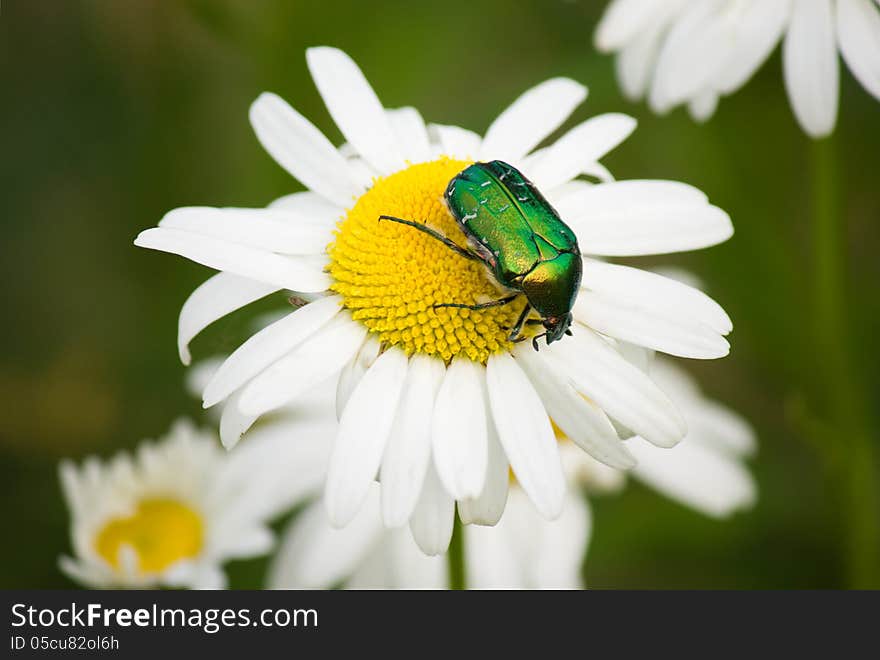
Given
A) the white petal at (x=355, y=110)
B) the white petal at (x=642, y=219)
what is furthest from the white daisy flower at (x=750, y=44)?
the white petal at (x=355, y=110)

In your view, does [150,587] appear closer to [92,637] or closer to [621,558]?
[92,637]

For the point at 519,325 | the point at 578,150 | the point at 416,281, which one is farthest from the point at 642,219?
the point at 416,281

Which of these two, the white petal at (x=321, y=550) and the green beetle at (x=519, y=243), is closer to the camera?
the green beetle at (x=519, y=243)

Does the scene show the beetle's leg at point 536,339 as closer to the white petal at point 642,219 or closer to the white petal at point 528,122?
the white petal at point 642,219

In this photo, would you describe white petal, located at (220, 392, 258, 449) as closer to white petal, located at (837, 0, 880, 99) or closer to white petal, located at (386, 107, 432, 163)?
white petal, located at (386, 107, 432, 163)

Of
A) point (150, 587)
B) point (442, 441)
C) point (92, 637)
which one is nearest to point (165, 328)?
point (150, 587)
